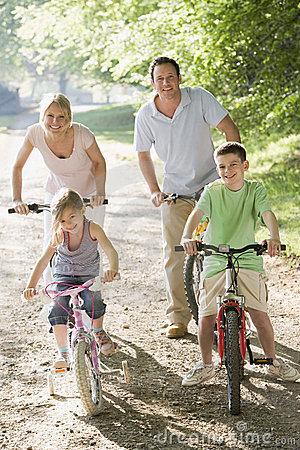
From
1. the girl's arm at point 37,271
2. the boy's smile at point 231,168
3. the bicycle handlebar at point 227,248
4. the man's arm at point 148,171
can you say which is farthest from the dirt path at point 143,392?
the boy's smile at point 231,168

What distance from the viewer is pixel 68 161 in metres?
7.02

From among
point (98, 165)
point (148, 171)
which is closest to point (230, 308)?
point (98, 165)

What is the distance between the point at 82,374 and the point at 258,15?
343 inches

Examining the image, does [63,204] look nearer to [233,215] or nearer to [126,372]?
[233,215]

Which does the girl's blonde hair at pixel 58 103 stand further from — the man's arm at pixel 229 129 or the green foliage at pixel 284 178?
the green foliage at pixel 284 178

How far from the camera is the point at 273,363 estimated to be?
20.5ft

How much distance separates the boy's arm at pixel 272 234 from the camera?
18.5 feet

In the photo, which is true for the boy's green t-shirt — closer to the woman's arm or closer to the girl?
the girl

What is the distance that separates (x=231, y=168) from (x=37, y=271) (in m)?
1.44

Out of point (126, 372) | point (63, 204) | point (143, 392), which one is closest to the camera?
point (63, 204)

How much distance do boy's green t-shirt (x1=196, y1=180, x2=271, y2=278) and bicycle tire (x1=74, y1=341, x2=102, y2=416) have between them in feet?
3.47

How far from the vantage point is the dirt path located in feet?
17.8

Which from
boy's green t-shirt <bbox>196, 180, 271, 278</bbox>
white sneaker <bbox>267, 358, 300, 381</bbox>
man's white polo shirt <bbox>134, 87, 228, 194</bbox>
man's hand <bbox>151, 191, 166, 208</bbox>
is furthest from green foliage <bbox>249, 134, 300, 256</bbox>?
boy's green t-shirt <bbox>196, 180, 271, 278</bbox>

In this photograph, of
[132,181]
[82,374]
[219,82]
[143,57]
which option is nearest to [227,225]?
[82,374]
